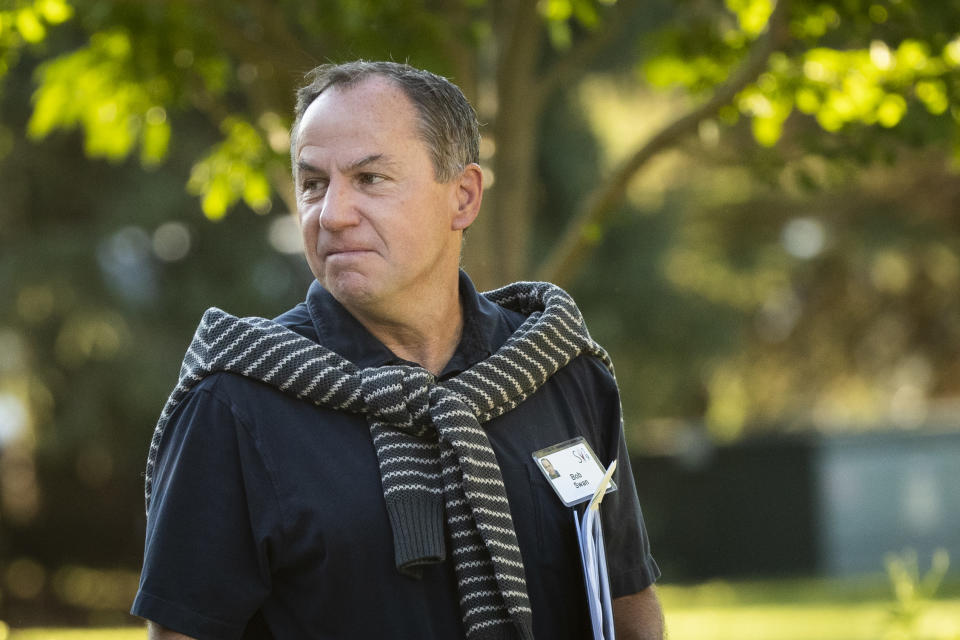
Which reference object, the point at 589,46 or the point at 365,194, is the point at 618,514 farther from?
the point at 589,46

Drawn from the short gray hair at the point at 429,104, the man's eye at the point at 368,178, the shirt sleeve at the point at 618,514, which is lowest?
the shirt sleeve at the point at 618,514

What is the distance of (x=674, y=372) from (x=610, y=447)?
13.6 m

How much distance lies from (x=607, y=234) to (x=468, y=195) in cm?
1236

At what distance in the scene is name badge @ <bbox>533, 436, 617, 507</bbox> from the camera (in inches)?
90.7

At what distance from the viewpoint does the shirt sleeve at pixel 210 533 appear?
79.7 inches

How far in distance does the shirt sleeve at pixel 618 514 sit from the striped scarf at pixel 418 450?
1.10ft

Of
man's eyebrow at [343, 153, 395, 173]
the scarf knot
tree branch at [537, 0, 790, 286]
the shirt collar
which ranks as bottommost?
the scarf knot

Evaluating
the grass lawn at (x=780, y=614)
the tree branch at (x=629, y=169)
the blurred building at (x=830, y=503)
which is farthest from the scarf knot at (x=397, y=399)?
the blurred building at (x=830, y=503)

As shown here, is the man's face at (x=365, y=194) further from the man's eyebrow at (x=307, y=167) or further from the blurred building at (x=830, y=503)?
the blurred building at (x=830, y=503)

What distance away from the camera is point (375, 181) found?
2.26 metres

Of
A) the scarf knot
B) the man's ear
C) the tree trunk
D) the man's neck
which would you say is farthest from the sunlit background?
the scarf knot

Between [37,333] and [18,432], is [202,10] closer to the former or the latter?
[37,333]

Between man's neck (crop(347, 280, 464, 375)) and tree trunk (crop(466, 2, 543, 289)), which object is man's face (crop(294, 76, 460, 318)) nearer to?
man's neck (crop(347, 280, 464, 375))

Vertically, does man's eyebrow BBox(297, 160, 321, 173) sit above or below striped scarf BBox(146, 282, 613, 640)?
above
